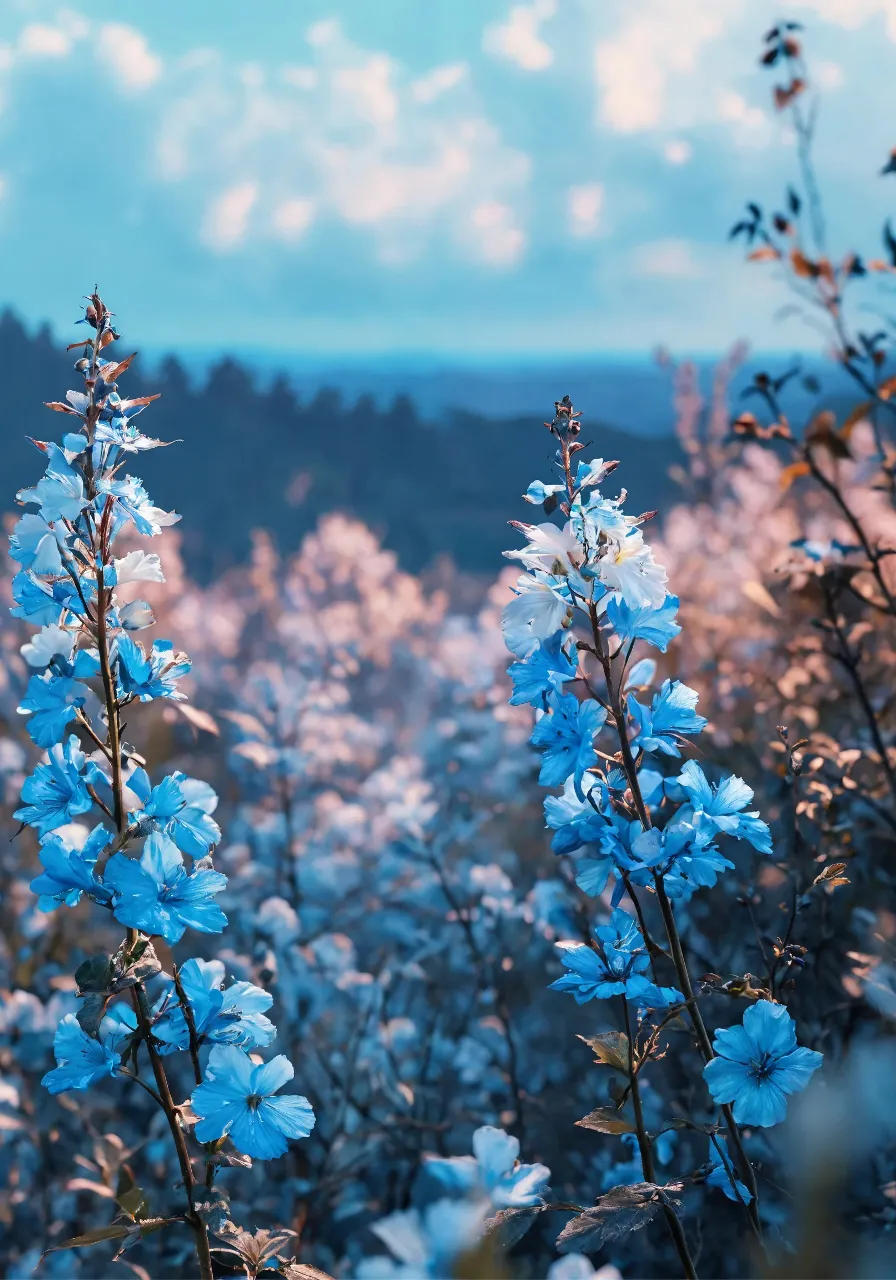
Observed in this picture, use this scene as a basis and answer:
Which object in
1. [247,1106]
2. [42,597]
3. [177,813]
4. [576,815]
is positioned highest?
[42,597]

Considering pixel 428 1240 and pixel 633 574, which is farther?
pixel 633 574

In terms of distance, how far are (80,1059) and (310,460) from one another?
15.6m

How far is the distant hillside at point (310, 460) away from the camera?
1488 centimetres

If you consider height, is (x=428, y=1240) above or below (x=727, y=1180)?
above

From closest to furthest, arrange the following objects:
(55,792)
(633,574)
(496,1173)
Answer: (633,574), (55,792), (496,1173)

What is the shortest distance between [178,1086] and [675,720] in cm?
246

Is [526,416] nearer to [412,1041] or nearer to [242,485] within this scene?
[242,485]

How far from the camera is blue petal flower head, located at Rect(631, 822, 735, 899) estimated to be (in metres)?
1.09

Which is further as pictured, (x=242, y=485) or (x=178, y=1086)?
(x=242, y=485)

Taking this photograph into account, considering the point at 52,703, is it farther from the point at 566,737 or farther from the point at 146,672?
the point at 566,737

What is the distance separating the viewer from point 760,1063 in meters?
1.13

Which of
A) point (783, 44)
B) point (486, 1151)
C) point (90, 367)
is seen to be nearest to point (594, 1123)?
point (486, 1151)

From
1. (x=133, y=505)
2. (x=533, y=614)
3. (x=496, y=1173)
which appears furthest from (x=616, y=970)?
(x=133, y=505)

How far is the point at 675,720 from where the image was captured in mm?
1168
